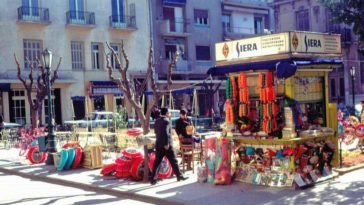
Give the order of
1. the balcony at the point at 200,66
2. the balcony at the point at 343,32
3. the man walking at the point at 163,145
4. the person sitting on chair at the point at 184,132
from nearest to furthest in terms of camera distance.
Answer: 1. the man walking at the point at 163,145
2. the person sitting on chair at the point at 184,132
3. the balcony at the point at 200,66
4. the balcony at the point at 343,32

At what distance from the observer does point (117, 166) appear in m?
11.9

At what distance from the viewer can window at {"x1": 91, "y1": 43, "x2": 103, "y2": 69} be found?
1329 inches

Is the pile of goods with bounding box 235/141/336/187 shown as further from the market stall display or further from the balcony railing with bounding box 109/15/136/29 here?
the balcony railing with bounding box 109/15/136/29

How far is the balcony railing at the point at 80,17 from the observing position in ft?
105

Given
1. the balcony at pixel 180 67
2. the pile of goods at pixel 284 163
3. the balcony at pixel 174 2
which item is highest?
the balcony at pixel 174 2

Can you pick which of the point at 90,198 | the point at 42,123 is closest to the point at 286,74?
the point at 90,198

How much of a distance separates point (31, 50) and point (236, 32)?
61.8 ft

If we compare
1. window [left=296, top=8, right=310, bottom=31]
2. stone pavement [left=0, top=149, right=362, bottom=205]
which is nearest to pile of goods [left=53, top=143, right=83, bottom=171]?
stone pavement [left=0, top=149, right=362, bottom=205]

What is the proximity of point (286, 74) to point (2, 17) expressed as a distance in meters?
24.7

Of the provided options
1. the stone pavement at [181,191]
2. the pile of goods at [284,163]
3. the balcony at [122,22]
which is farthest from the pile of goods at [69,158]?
the balcony at [122,22]

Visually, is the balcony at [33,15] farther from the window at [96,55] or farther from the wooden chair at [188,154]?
the wooden chair at [188,154]

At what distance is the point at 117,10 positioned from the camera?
35250mm

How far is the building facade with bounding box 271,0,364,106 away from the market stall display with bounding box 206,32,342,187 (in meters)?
31.5

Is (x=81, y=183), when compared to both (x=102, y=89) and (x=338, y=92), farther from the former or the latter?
(x=338, y=92)
